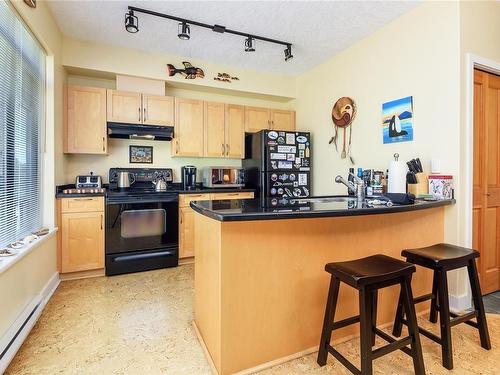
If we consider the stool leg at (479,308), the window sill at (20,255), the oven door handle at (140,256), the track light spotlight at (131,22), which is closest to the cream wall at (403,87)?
the stool leg at (479,308)

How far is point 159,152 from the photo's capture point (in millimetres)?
3961

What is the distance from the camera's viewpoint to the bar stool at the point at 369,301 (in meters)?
1.34

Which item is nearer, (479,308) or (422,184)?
(479,308)

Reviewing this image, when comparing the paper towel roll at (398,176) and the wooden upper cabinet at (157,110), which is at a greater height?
the wooden upper cabinet at (157,110)

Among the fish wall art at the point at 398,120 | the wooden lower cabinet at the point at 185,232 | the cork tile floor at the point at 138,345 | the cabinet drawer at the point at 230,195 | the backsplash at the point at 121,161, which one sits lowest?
the cork tile floor at the point at 138,345

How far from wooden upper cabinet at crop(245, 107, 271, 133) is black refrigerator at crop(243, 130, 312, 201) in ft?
0.64

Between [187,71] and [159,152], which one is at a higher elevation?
[187,71]

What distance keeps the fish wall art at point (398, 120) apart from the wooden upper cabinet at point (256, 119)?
1.81 meters

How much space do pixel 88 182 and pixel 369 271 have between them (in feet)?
10.8

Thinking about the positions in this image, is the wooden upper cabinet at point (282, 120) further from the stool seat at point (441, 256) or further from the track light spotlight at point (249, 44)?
the stool seat at point (441, 256)

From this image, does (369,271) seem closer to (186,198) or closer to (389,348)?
(389,348)

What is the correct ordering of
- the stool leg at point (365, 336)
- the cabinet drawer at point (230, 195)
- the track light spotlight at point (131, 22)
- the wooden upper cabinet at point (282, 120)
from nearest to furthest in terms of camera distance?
the stool leg at point (365, 336) < the track light spotlight at point (131, 22) < the cabinet drawer at point (230, 195) < the wooden upper cabinet at point (282, 120)

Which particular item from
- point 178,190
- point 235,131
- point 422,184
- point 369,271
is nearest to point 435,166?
point 422,184

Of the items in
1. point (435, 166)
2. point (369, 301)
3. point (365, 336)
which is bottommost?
point (365, 336)
